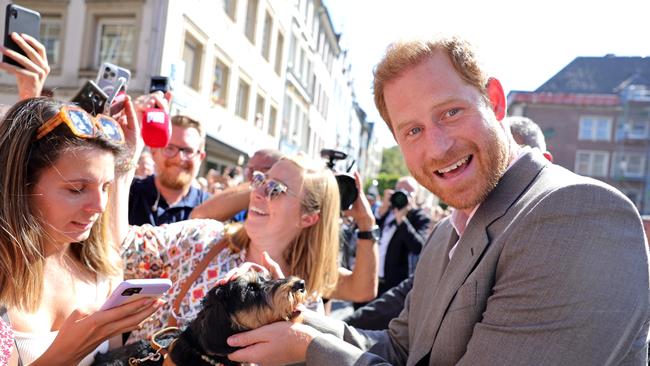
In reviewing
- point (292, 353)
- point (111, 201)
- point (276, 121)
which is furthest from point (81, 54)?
point (292, 353)

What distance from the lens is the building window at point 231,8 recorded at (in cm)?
1564

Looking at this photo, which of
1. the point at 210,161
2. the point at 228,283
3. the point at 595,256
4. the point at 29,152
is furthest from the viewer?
the point at 210,161

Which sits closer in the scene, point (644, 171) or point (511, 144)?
point (511, 144)

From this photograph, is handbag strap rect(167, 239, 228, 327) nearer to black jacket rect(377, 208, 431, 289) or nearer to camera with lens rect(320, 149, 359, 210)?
camera with lens rect(320, 149, 359, 210)

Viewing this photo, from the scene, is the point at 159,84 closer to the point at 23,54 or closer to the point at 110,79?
the point at 110,79

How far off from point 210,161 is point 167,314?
16.1 m

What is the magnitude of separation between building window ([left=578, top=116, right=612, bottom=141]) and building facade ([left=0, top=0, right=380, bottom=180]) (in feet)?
86.8

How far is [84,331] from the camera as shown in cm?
194

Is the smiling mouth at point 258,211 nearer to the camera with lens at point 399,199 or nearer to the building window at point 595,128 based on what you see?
the camera with lens at point 399,199

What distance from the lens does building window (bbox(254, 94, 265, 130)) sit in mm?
20647

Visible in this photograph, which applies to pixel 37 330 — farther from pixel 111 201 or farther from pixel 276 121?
pixel 276 121

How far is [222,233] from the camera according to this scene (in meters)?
2.95

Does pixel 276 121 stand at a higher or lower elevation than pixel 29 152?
higher

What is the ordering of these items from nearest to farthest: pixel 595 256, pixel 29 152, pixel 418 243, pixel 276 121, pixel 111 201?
1. pixel 595 256
2. pixel 29 152
3. pixel 111 201
4. pixel 418 243
5. pixel 276 121
